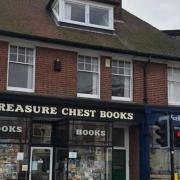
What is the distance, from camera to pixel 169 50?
806 inches

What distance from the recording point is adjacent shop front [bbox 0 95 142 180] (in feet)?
53.6

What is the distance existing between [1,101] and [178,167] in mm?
8101

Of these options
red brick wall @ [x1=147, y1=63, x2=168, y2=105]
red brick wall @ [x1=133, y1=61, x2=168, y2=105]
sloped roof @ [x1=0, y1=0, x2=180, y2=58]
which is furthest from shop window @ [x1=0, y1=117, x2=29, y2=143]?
red brick wall @ [x1=147, y1=63, x2=168, y2=105]

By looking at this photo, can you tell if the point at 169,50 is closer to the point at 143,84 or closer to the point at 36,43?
the point at 143,84

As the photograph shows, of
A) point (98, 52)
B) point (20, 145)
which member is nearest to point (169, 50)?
point (98, 52)

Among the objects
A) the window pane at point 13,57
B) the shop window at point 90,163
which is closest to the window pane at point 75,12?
the window pane at point 13,57

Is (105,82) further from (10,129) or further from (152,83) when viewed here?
(10,129)

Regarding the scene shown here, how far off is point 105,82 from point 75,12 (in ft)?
11.4

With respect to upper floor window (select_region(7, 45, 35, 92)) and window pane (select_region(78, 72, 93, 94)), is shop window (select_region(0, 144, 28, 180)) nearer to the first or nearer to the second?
upper floor window (select_region(7, 45, 35, 92))

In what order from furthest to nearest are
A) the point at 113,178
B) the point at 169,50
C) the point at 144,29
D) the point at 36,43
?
1. the point at 144,29
2. the point at 169,50
3. the point at 113,178
4. the point at 36,43

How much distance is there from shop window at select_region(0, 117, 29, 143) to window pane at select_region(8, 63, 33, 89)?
1.35 m

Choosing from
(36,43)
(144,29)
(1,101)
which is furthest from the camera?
(144,29)

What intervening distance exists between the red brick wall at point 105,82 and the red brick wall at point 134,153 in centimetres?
198

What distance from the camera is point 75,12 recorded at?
19453 millimetres
